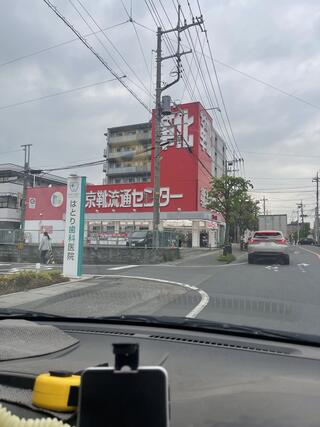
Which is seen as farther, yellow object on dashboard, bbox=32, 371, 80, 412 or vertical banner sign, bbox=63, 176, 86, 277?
vertical banner sign, bbox=63, 176, 86, 277

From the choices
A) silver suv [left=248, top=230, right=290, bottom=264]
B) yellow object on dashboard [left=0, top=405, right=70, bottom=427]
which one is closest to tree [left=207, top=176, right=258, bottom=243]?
silver suv [left=248, top=230, right=290, bottom=264]

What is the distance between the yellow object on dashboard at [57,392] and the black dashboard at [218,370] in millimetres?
69

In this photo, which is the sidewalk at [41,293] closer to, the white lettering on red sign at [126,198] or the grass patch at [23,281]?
the grass patch at [23,281]

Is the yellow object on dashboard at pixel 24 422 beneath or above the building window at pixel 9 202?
beneath

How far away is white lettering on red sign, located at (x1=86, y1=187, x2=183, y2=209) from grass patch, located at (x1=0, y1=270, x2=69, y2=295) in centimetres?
3457

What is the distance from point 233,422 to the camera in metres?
1.98

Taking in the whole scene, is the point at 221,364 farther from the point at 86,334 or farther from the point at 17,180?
the point at 17,180

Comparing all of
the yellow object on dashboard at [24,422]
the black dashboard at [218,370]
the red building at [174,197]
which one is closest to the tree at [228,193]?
the red building at [174,197]

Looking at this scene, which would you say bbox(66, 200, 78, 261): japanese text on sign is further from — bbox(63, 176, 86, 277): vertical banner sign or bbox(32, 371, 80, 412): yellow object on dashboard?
bbox(32, 371, 80, 412): yellow object on dashboard

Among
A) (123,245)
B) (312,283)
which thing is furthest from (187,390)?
(123,245)

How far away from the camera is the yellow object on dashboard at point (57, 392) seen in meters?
1.90

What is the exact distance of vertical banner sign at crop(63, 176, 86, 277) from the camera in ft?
52.7

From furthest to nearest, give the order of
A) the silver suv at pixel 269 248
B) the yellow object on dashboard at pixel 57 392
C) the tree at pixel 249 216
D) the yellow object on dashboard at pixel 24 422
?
the tree at pixel 249 216 < the silver suv at pixel 269 248 < the yellow object on dashboard at pixel 57 392 < the yellow object on dashboard at pixel 24 422

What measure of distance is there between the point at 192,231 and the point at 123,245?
24.1 m
